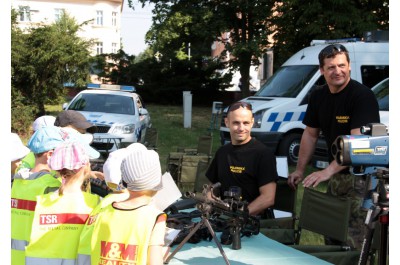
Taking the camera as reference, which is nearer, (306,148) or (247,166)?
(247,166)

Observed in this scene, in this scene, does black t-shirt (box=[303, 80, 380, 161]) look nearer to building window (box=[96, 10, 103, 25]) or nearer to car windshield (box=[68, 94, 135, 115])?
car windshield (box=[68, 94, 135, 115])

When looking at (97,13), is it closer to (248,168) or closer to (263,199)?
(248,168)

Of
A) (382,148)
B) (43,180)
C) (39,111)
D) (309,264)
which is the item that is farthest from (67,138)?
(39,111)

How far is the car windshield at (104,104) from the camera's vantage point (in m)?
13.3

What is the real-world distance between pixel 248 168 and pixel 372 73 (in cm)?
770

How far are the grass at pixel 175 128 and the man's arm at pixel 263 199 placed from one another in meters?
4.37

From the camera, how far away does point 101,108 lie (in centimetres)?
1334

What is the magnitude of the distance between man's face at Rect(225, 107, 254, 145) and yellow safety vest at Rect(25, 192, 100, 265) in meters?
1.76

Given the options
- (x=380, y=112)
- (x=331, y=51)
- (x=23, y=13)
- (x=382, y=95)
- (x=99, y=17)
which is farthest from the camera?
(x=99, y=17)

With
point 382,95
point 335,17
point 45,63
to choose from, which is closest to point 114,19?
point 45,63

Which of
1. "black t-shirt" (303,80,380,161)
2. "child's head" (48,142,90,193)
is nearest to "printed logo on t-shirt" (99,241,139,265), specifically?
"child's head" (48,142,90,193)

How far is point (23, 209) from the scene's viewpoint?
3.48m
